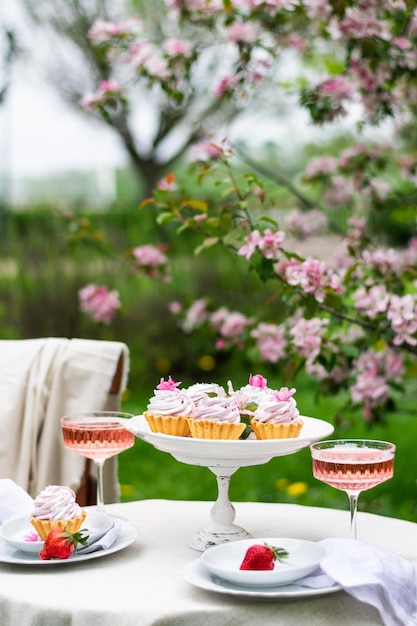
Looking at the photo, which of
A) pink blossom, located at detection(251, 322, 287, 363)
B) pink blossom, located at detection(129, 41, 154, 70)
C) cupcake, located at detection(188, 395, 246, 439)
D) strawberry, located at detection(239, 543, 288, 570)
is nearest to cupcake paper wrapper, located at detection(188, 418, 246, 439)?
cupcake, located at detection(188, 395, 246, 439)

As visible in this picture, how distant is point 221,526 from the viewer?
193cm

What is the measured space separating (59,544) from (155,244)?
556 cm

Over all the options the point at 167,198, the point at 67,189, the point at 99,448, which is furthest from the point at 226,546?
the point at 67,189

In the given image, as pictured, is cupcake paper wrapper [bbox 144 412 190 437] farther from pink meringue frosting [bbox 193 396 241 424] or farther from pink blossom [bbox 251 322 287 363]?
pink blossom [bbox 251 322 287 363]

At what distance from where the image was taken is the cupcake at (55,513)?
1.80 metres

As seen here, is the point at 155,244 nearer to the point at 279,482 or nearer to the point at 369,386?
the point at 279,482

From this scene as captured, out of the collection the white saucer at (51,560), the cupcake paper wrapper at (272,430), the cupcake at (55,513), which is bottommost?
the white saucer at (51,560)

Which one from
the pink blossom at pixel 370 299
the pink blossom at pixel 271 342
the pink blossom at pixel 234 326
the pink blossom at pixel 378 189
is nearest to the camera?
A: the pink blossom at pixel 370 299

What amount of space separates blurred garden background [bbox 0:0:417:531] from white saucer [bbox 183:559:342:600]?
152 cm

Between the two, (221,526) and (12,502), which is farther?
(12,502)

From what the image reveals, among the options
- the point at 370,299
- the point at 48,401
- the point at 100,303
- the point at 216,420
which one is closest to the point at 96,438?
the point at 216,420

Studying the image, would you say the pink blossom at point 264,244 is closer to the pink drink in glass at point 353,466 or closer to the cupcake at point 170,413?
the cupcake at point 170,413

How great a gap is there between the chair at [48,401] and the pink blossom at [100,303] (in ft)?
4.37

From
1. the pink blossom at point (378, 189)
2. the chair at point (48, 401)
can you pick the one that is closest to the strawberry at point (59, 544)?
the chair at point (48, 401)
